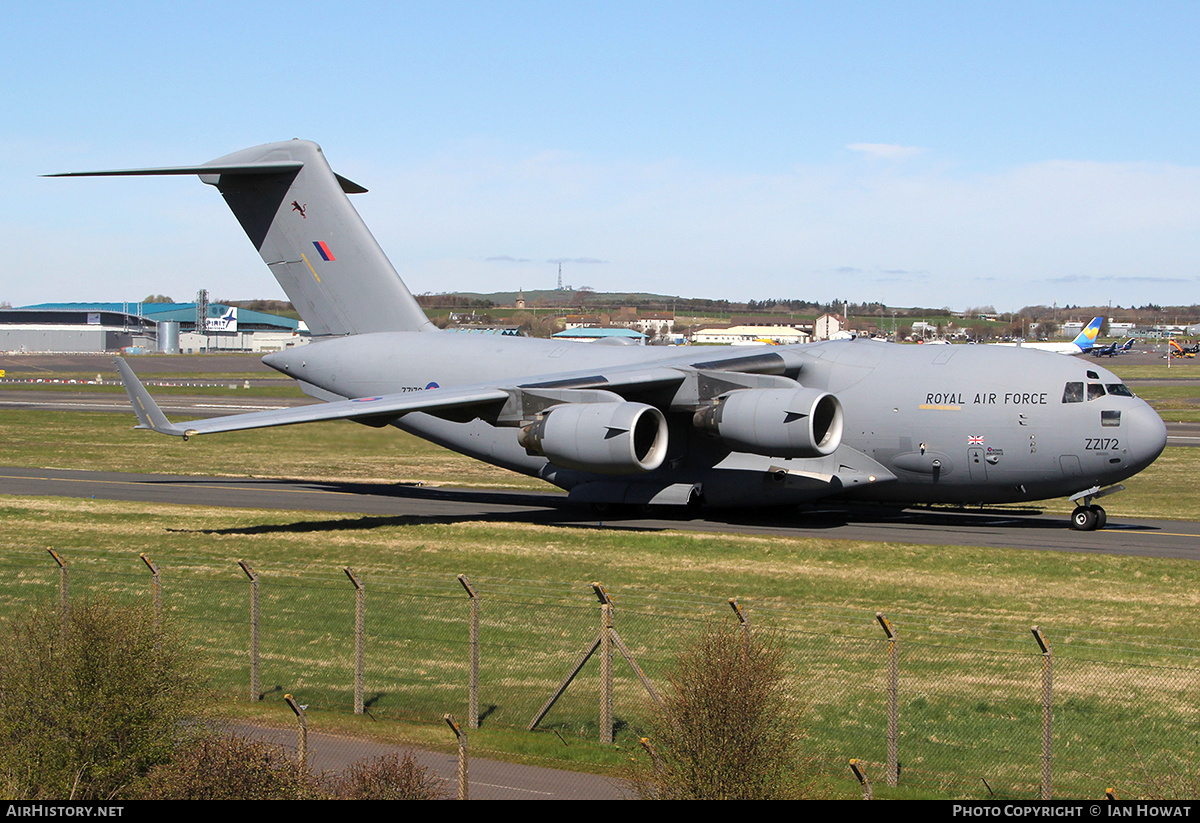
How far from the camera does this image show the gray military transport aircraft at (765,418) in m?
21.5

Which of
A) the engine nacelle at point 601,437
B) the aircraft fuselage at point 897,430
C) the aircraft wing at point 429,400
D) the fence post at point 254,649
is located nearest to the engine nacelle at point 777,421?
the aircraft fuselage at point 897,430

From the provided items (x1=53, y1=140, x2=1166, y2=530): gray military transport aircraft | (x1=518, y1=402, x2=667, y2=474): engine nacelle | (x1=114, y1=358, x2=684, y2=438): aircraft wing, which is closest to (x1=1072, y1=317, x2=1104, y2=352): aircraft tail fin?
(x1=53, y1=140, x2=1166, y2=530): gray military transport aircraft

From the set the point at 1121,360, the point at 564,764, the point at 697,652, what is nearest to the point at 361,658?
the point at 564,764

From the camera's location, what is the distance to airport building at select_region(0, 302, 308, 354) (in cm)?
13925

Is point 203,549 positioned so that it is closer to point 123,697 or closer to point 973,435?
point 123,697

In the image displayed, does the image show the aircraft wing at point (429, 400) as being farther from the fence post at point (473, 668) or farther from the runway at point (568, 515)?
the fence post at point (473, 668)

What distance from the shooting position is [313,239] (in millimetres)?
28172

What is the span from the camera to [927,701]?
11828 millimetres

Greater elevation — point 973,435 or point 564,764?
point 973,435

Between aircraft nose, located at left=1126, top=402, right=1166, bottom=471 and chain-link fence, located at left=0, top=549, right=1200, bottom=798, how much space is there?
7897mm

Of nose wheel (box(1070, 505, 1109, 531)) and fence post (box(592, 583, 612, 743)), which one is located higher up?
fence post (box(592, 583, 612, 743))

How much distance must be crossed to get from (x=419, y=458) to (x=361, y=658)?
25.6 metres

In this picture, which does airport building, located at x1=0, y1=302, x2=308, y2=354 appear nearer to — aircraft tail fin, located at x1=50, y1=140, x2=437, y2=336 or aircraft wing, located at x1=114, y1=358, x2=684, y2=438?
aircraft tail fin, located at x1=50, y1=140, x2=437, y2=336

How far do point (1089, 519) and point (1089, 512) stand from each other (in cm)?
15
